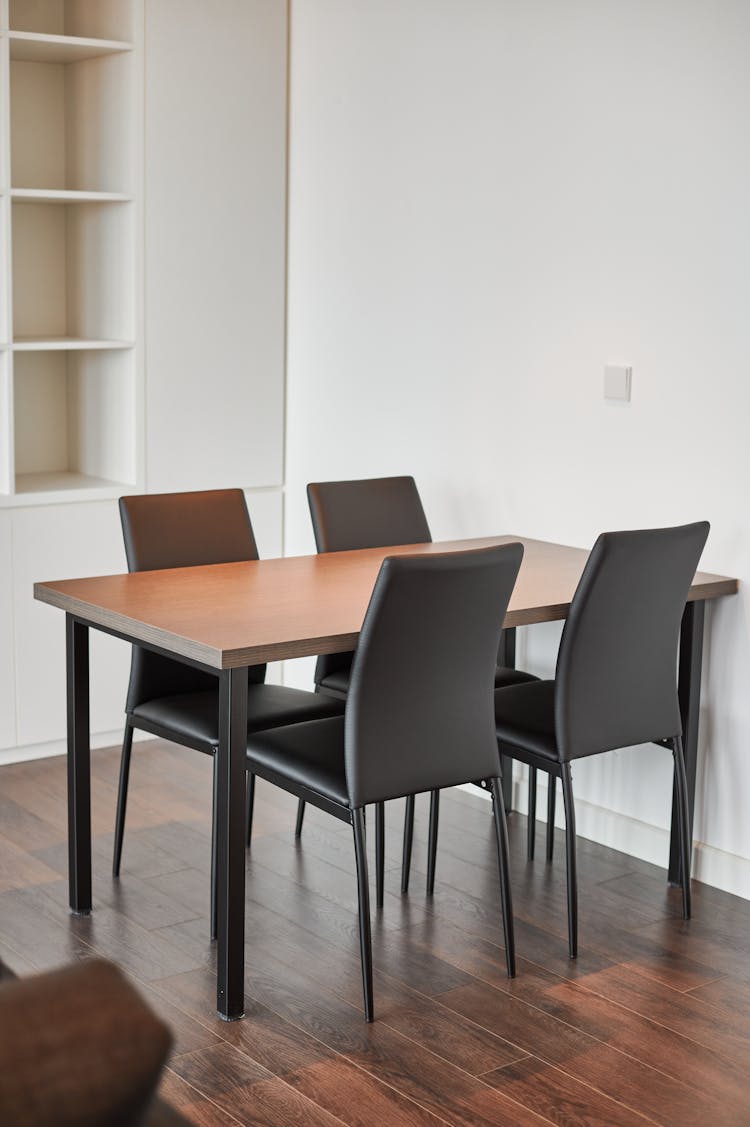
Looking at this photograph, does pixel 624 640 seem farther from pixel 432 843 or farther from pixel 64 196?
pixel 64 196

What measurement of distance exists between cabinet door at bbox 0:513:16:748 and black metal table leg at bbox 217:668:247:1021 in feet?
5.63

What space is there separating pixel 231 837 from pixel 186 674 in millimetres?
832

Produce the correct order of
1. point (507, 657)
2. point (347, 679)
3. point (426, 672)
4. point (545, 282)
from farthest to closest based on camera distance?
point (507, 657) < point (545, 282) < point (347, 679) < point (426, 672)

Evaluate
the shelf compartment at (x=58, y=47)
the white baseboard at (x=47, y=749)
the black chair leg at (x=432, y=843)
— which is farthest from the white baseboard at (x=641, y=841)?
the shelf compartment at (x=58, y=47)

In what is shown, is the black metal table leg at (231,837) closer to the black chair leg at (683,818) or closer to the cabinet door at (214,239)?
the black chair leg at (683,818)

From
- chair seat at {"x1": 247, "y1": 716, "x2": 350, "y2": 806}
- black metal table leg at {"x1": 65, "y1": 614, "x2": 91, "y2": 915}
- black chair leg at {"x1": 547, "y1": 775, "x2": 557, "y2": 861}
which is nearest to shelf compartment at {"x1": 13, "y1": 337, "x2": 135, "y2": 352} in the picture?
black metal table leg at {"x1": 65, "y1": 614, "x2": 91, "y2": 915}

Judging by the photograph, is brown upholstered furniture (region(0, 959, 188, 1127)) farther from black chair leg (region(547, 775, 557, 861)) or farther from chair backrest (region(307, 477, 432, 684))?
chair backrest (region(307, 477, 432, 684))

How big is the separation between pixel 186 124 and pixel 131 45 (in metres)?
0.29

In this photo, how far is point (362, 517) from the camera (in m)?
3.82

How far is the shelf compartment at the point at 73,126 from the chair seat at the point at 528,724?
2162 millimetres

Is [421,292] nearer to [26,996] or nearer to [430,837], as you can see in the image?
[430,837]

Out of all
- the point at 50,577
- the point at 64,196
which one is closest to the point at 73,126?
the point at 64,196

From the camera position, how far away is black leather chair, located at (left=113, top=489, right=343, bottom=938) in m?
3.17

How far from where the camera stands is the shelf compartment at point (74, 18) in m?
4.27
